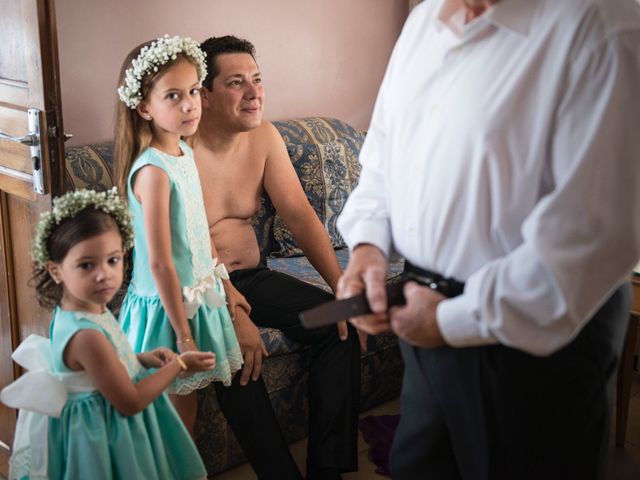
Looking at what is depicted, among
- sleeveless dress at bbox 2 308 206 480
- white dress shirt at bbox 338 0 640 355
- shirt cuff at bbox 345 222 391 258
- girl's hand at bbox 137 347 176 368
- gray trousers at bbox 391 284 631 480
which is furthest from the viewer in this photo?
girl's hand at bbox 137 347 176 368

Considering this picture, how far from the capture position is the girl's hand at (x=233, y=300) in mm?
2420

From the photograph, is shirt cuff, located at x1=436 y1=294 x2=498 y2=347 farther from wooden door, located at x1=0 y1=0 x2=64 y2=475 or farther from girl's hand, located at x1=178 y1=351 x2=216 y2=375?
wooden door, located at x1=0 y1=0 x2=64 y2=475

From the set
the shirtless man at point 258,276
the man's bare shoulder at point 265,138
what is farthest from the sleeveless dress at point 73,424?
the man's bare shoulder at point 265,138

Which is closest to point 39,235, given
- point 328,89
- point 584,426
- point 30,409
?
point 30,409

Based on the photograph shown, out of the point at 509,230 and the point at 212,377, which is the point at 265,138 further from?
the point at 509,230

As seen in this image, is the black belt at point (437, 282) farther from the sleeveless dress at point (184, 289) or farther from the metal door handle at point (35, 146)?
the metal door handle at point (35, 146)

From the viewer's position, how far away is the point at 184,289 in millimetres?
2193

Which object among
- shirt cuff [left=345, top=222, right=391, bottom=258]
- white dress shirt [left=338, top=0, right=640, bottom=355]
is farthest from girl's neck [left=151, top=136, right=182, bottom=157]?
Answer: white dress shirt [left=338, top=0, right=640, bottom=355]

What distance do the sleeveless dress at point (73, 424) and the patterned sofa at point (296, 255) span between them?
0.64m

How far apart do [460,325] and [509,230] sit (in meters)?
0.19

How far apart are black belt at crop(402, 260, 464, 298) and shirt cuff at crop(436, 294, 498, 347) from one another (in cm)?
7

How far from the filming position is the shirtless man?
2.38m

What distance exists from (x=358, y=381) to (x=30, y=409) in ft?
3.59

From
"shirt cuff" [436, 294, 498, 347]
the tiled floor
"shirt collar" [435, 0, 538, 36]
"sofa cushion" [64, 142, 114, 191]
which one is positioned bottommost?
the tiled floor
